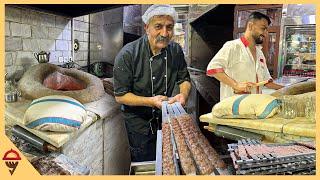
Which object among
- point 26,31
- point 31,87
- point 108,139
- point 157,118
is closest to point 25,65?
point 26,31

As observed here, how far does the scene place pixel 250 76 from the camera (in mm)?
1347

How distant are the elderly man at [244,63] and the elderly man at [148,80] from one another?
33 cm

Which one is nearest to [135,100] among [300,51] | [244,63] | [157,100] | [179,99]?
[157,100]

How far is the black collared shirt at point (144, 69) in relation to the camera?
1636mm

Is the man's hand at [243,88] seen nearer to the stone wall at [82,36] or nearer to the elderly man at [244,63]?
the elderly man at [244,63]

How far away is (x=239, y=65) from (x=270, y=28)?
648 millimetres

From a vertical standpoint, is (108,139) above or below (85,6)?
below

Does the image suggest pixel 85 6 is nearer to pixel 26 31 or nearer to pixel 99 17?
pixel 99 17

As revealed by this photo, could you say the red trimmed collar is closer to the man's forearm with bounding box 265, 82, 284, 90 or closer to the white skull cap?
the man's forearm with bounding box 265, 82, 284, 90

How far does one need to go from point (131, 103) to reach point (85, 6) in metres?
0.70

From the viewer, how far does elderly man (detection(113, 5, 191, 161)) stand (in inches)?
63.9

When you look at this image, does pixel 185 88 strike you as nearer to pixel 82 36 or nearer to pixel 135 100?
pixel 135 100
